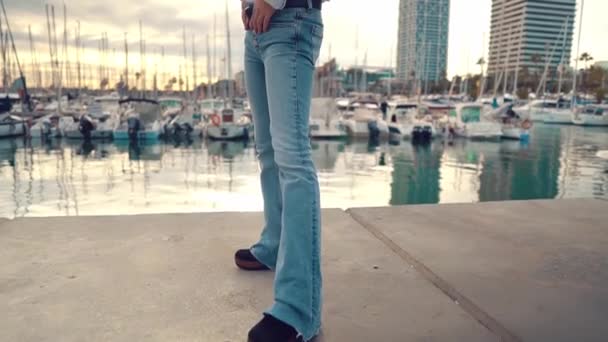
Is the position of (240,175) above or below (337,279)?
below

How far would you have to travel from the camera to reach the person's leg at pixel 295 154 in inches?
52.9

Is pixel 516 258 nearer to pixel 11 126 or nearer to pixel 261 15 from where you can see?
pixel 261 15

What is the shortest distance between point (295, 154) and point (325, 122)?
25132 millimetres

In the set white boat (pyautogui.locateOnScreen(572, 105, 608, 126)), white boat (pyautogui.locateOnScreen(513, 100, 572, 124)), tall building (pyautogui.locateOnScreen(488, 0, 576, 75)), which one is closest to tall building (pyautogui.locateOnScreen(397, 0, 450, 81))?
tall building (pyautogui.locateOnScreen(488, 0, 576, 75))

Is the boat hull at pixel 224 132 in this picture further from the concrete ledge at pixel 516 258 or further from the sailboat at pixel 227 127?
the concrete ledge at pixel 516 258

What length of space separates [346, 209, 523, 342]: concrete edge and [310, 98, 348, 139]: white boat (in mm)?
23187

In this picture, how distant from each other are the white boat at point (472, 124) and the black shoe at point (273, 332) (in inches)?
1049

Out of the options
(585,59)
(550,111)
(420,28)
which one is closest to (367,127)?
(550,111)

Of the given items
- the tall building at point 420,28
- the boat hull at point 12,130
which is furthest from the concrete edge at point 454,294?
the tall building at point 420,28

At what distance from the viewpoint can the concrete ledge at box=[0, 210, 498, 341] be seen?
1.36 meters

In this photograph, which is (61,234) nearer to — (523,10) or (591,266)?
(591,266)

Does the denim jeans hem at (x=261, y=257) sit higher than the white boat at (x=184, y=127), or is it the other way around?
the denim jeans hem at (x=261, y=257)

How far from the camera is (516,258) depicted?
202cm

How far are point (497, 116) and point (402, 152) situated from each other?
1186 cm
